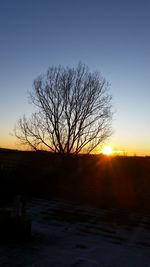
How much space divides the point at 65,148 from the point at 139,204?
12.6 metres

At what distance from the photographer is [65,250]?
8234mm

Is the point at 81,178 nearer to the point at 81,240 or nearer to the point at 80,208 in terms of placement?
the point at 80,208

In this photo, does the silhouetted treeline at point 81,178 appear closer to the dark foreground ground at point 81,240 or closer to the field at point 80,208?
the field at point 80,208

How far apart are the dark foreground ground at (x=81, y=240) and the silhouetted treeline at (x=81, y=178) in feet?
9.99

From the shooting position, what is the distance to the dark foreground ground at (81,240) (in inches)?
289

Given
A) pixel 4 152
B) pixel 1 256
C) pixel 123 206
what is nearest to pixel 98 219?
pixel 123 206

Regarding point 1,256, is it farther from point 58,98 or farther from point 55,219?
point 58,98

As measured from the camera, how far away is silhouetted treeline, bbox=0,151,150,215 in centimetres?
1869

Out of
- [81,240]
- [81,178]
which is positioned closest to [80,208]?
[81,240]

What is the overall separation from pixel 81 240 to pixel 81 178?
1355 centimetres

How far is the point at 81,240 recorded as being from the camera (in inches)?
378

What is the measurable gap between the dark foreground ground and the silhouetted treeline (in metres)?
3.04

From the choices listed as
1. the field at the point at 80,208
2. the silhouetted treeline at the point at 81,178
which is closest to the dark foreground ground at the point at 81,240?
the field at the point at 80,208

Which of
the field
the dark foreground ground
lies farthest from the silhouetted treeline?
the dark foreground ground
